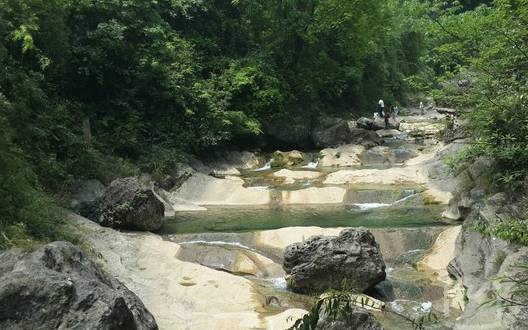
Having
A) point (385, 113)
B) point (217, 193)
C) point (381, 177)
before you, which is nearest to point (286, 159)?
point (381, 177)

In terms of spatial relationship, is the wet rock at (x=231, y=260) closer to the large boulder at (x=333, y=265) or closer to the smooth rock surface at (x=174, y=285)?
the smooth rock surface at (x=174, y=285)

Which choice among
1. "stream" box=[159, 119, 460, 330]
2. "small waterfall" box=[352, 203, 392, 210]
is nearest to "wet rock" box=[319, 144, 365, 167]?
"stream" box=[159, 119, 460, 330]

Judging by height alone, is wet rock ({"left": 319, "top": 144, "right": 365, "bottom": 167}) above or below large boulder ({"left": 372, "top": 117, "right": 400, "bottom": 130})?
below

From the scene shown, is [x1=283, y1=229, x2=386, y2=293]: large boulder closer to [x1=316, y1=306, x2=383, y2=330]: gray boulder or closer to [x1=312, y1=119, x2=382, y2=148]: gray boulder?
[x1=316, y1=306, x2=383, y2=330]: gray boulder

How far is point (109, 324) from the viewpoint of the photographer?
209 inches

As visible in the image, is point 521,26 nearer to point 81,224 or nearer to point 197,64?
point 81,224

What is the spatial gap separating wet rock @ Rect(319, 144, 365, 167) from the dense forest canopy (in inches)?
102

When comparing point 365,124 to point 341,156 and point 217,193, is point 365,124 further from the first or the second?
point 217,193

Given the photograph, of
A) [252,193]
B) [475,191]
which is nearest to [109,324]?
[475,191]

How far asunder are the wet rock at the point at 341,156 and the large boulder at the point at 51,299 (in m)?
15.4

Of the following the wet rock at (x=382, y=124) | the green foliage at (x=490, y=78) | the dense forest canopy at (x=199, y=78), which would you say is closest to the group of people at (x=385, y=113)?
the wet rock at (x=382, y=124)

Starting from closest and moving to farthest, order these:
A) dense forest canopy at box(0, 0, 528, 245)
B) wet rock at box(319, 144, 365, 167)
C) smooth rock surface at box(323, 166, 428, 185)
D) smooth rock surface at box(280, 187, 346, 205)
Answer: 1. dense forest canopy at box(0, 0, 528, 245)
2. smooth rock surface at box(280, 187, 346, 205)
3. smooth rock surface at box(323, 166, 428, 185)
4. wet rock at box(319, 144, 365, 167)

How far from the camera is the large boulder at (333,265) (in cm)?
→ 884

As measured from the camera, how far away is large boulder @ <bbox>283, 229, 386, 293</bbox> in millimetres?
8836
